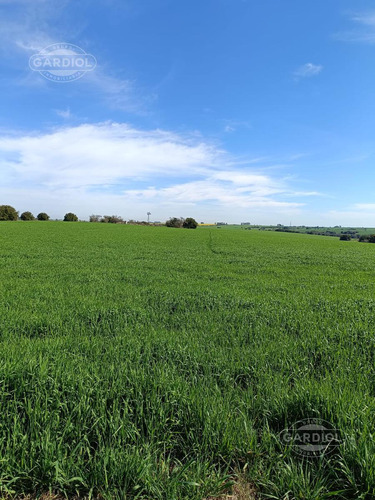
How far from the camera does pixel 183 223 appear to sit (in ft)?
342

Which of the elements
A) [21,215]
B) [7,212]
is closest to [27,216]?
[21,215]

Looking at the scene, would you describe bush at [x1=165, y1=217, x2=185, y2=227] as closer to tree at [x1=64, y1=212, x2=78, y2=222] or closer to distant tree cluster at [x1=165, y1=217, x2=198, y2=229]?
distant tree cluster at [x1=165, y1=217, x2=198, y2=229]

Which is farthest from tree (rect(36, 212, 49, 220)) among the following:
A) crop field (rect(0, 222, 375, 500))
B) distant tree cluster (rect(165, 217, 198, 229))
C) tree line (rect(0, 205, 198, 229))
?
crop field (rect(0, 222, 375, 500))

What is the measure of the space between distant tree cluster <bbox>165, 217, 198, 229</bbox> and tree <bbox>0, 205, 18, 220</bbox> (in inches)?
2160

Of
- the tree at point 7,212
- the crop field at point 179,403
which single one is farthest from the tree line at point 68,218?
the crop field at point 179,403

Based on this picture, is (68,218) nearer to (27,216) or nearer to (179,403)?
(27,216)

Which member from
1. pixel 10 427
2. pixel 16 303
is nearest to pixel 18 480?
pixel 10 427

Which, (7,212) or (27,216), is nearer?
(7,212)

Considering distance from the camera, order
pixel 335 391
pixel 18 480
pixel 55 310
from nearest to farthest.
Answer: pixel 18 480
pixel 335 391
pixel 55 310

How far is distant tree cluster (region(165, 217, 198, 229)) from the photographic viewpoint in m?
103

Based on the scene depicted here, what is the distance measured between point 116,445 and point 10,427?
1151 millimetres

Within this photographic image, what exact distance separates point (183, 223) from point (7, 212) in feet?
200

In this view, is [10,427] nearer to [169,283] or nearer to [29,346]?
[29,346]

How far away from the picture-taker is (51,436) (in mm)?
2494
